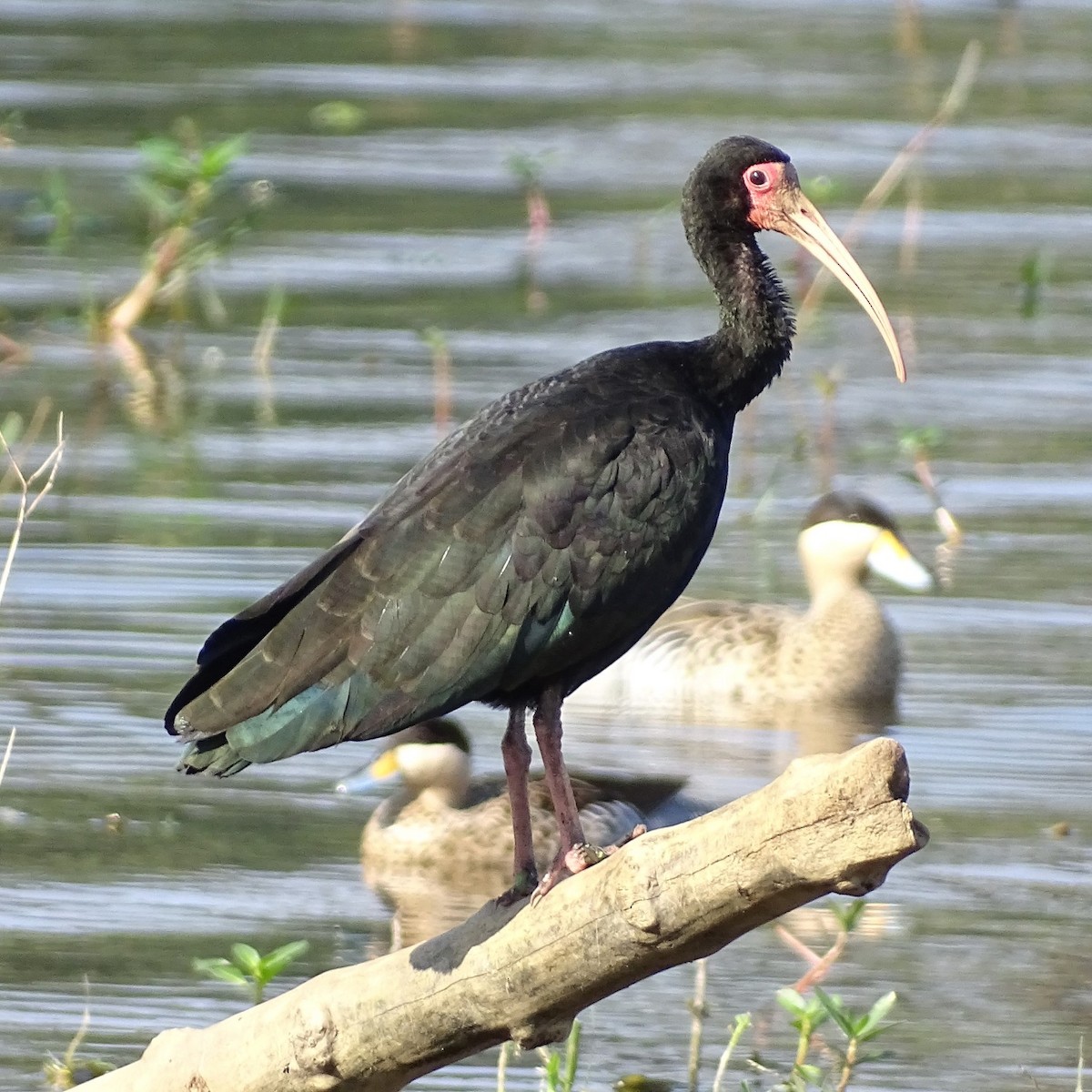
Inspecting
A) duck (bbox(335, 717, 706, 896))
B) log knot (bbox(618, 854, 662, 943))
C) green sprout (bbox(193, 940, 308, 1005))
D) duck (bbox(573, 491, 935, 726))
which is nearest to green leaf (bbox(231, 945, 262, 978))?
green sprout (bbox(193, 940, 308, 1005))

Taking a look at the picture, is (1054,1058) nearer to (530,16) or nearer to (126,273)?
(126,273)

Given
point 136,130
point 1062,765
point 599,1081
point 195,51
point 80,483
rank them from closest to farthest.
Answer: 1. point 599,1081
2. point 1062,765
3. point 80,483
4. point 136,130
5. point 195,51

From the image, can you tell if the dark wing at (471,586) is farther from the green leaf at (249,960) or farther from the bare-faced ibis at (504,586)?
the green leaf at (249,960)

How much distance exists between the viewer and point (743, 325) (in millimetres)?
6762

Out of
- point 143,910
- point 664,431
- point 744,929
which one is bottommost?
point 143,910

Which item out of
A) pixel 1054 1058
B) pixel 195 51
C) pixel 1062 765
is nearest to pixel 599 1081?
pixel 1054 1058

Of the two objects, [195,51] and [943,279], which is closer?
[943,279]

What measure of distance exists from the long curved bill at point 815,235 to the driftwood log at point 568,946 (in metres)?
2.12

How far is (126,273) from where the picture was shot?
51.9ft

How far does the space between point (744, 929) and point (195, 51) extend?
17.4 meters

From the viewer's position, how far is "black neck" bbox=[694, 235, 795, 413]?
6.70 meters

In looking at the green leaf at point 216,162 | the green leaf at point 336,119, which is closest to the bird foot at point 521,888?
the green leaf at point 216,162

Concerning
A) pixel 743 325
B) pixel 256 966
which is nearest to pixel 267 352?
pixel 743 325

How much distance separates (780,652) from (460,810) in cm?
198
